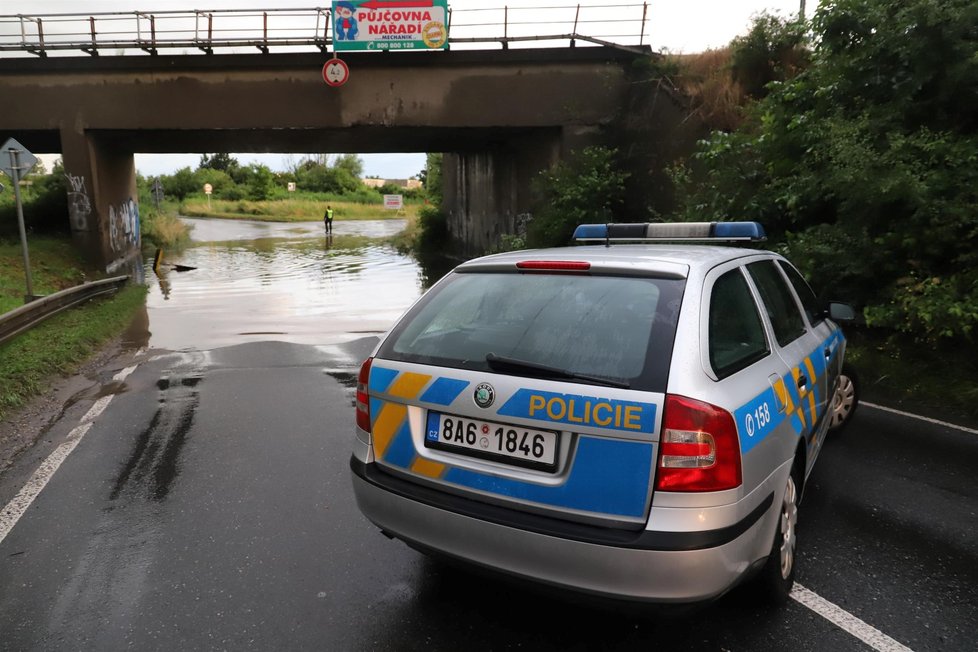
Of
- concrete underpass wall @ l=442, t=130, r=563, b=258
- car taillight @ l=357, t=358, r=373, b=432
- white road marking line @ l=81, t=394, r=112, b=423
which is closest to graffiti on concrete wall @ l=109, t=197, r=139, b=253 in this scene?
concrete underpass wall @ l=442, t=130, r=563, b=258

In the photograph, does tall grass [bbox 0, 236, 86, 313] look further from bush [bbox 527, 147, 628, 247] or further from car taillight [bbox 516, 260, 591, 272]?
car taillight [bbox 516, 260, 591, 272]

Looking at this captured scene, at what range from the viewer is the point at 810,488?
4.27 metres

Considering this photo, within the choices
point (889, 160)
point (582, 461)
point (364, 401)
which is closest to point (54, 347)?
point (364, 401)

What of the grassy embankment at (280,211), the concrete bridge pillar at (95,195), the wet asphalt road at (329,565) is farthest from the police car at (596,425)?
the grassy embankment at (280,211)

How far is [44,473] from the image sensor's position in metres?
4.72

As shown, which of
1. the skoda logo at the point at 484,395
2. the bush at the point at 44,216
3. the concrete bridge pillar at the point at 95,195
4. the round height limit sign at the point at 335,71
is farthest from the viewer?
the bush at the point at 44,216

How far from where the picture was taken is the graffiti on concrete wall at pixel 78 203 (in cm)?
1853

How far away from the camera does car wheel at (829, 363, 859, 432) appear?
5148mm

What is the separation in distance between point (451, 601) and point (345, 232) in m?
42.5

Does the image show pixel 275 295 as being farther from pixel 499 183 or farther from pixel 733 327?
pixel 733 327

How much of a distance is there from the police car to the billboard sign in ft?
50.1

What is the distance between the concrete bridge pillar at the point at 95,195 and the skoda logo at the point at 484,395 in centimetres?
1930

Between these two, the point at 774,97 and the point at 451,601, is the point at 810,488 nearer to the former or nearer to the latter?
the point at 451,601

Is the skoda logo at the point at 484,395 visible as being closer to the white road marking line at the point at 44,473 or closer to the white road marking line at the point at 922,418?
the white road marking line at the point at 44,473
